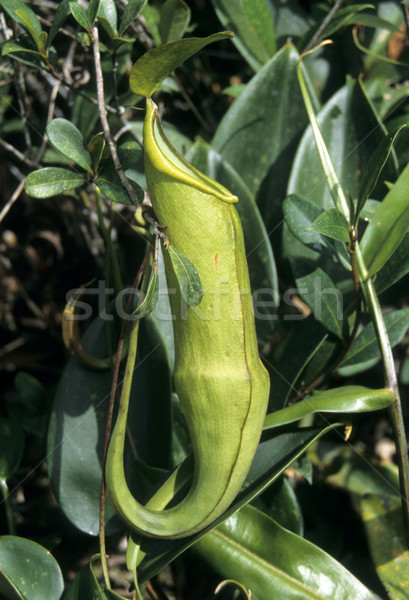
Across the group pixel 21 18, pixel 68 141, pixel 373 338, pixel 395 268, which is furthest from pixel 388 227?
pixel 21 18

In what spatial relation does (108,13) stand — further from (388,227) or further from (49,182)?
(388,227)

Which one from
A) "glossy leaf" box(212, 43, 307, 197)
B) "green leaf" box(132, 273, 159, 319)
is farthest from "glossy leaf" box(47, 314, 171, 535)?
"glossy leaf" box(212, 43, 307, 197)

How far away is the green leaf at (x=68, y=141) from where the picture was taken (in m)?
0.62

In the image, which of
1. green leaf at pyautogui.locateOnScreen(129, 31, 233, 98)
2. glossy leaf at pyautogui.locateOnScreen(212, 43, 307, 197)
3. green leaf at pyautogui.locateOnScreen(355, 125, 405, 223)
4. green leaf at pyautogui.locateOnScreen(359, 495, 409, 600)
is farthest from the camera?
glossy leaf at pyautogui.locateOnScreen(212, 43, 307, 197)

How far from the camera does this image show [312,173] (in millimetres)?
833

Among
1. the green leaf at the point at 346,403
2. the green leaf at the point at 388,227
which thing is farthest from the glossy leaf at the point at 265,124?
the green leaf at the point at 346,403

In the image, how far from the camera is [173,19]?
0.82m

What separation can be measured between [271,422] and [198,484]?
0.12 meters

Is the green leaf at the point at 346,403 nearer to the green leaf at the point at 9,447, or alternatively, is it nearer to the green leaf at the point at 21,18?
the green leaf at the point at 9,447

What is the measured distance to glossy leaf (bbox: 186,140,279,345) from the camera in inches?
31.0

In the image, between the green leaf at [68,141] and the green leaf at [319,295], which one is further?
the green leaf at [319,295]

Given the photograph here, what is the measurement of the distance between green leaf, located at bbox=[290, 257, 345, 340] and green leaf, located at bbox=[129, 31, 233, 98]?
31 cm

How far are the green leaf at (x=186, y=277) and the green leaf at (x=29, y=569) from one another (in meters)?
0.38

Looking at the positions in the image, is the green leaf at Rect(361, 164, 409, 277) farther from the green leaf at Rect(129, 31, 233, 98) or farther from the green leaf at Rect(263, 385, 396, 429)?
the green leaf at Rect(129, 31, 233, 98)
